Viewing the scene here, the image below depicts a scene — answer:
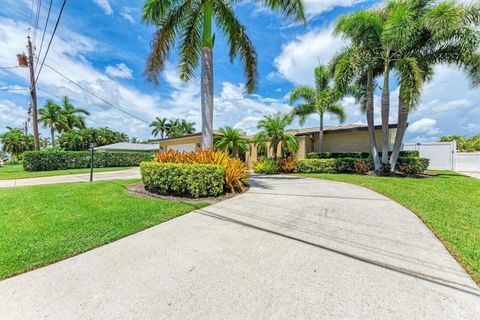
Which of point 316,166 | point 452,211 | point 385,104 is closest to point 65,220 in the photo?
point 452,211

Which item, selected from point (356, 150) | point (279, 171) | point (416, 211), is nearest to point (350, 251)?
point (416, 211)

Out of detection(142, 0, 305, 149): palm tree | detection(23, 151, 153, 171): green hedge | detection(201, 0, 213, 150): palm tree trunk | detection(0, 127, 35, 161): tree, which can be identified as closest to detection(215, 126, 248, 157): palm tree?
detection(142, 0, 305, 149): palm tree

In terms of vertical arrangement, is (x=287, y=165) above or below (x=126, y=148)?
below

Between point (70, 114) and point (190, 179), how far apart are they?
36837mm

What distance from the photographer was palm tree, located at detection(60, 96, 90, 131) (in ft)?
110

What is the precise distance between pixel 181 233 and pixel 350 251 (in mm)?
2936

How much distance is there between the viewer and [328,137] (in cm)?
1823

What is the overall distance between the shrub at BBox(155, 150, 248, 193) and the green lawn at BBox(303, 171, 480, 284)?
506 cm

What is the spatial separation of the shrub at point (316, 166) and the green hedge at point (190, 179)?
9.59m

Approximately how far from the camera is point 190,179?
7191 millimetres

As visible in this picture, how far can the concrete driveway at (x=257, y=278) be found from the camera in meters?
2.26

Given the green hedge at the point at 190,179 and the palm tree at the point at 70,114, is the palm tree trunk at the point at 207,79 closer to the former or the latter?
the green hedge at the point at 190,179

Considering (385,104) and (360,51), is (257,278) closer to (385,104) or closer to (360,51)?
(385,104)

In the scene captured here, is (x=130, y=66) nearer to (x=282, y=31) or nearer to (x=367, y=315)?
(x=282, y=31)
